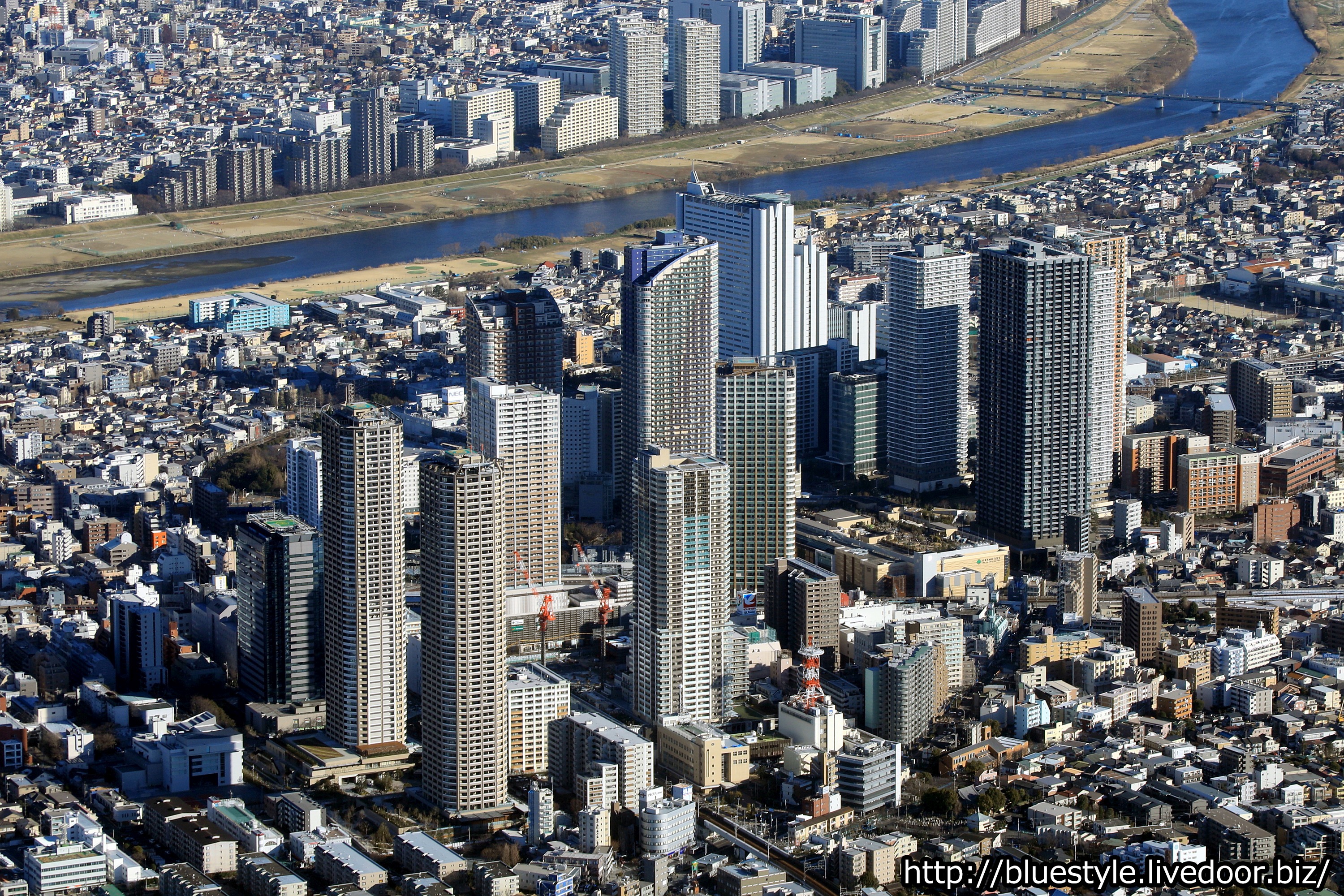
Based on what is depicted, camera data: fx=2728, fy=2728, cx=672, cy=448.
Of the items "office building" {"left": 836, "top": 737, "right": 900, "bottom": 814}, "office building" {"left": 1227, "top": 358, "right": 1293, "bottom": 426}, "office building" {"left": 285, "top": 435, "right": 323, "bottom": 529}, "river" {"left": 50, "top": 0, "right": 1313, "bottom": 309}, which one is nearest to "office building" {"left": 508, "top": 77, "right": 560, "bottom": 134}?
"river" {"left": 50, "top": 0, "right": 1313, "bottom": 309}

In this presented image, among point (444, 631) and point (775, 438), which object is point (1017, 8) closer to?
point (775, 438)

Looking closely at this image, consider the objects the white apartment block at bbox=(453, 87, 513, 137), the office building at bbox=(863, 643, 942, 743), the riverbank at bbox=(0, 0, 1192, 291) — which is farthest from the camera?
the white apartment block at bbox=(453, 87, 513, 137)

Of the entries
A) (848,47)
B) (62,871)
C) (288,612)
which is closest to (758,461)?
(288,612)

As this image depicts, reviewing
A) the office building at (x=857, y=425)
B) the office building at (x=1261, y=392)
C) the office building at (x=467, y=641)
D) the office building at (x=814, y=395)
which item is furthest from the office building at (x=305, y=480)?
the office building at (x=1261, y=392)

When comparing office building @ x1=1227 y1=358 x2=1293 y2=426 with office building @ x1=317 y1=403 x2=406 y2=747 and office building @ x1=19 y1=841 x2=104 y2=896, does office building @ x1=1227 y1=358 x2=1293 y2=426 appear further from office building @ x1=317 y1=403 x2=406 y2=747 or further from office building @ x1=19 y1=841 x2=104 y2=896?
office building @ x1=19 y1=841 x2=104 y2=896

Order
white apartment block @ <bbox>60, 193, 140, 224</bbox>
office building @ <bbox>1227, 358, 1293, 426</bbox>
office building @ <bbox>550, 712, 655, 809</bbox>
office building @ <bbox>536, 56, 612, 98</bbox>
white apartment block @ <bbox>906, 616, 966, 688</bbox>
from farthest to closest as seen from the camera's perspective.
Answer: office building @ <bbox>536, 56, 612, 98</bbox>, white apartment block @ <bbox>60, 193, 140, 224</bbox>, office building @ <bbox>1227, 358, 1293, 426</bbox>, white apartment block @ <bbox>906, 616, 966, 688</bbox>, office building @ <bbox>550, 712, 655, 809</bbox>

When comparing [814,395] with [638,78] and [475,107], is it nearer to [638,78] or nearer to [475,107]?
[475,107]
